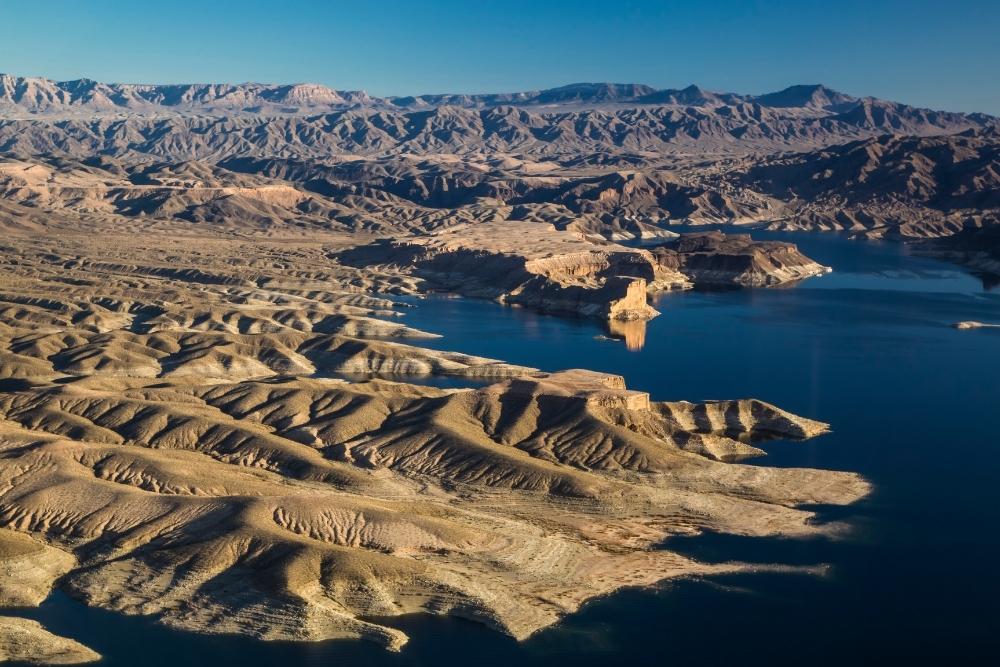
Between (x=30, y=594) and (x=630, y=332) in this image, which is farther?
(x=630, y=332)

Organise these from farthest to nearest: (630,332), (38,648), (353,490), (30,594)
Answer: (630,332)
(353,490)
(30,594)
(38,648)

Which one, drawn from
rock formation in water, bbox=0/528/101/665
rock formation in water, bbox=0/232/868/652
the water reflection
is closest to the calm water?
rock formation in water, bbox=0/528/101/665

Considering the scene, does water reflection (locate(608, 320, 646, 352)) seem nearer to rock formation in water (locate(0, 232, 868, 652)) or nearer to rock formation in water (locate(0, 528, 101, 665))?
rock formation in water (locate(0, 232, 868, 652))

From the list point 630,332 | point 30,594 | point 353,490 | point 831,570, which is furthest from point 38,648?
point 630,332

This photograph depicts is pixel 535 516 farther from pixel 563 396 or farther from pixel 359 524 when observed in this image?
pixel 563 396

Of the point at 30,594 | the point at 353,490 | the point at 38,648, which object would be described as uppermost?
the point at 353,490

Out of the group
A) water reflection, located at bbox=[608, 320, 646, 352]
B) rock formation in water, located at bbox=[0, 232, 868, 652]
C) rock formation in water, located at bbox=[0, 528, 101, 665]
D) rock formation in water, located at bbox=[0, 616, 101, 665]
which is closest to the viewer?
rock formation in water, located at bbox=[0, 616, 101, 665]

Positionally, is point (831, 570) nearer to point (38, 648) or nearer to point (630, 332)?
point (38, 648)
